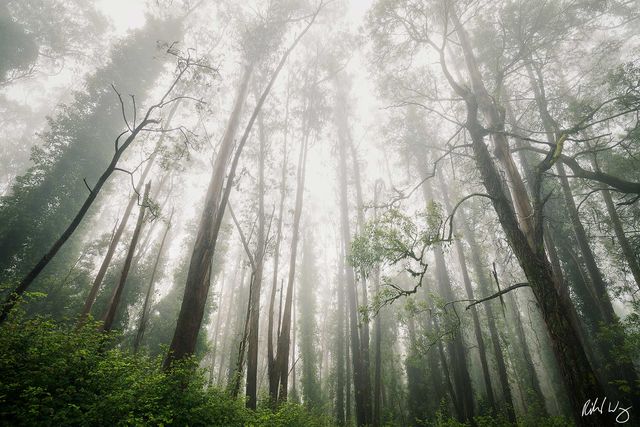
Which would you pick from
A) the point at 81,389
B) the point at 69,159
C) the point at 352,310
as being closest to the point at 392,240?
the point at 81,389

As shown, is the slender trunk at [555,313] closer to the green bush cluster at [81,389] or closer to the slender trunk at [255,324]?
the green bush cluster at [81,389]

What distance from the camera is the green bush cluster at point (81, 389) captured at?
281 cm

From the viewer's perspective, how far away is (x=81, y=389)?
10.6 feet

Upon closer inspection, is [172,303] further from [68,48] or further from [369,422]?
[68,48]

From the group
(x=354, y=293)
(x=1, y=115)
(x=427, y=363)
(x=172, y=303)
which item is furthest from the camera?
(x=1, y=115)

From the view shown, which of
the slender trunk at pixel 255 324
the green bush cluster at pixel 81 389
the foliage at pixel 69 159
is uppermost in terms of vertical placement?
the foliage at pixel 69 159

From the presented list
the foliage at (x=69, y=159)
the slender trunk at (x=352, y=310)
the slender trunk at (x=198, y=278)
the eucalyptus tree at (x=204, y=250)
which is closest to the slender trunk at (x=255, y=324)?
the eucalyptus tree at (x=204, y=250)

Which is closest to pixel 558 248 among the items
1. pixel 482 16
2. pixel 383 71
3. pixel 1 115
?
pixel 482 16

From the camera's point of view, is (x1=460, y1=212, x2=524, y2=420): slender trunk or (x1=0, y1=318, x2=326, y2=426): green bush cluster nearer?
(x1=0, y1=318, x2=326, y2=426): green bush cluster

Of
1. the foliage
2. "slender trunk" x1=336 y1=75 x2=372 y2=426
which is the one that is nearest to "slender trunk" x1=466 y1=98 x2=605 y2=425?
"slender trunk" x1=336 y1=75 x2=372 y2=426

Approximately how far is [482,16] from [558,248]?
1038 centimetres

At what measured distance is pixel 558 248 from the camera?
13258 mm

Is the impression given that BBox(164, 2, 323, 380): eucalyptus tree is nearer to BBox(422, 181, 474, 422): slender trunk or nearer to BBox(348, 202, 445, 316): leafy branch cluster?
BBox(348, 202, 445, 316): leafy branch cluster

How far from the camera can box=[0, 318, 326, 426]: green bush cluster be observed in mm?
2807
